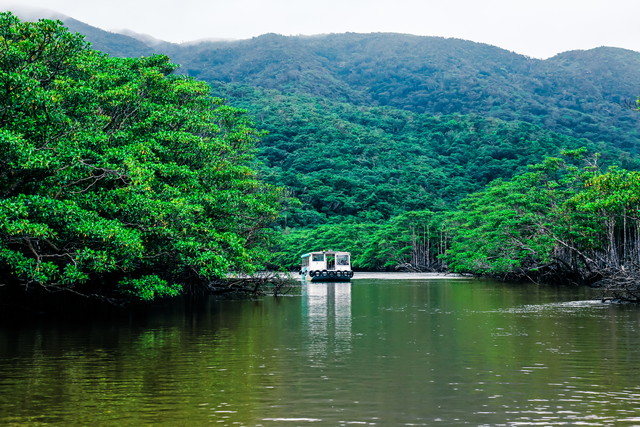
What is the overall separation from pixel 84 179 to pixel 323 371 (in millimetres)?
9421

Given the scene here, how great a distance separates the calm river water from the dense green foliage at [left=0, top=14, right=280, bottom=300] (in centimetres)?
200

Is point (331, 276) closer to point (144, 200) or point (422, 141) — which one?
point (144, 200)

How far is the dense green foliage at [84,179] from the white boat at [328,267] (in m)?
32.0

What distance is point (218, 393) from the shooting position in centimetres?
991

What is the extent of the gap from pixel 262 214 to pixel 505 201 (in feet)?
80.4

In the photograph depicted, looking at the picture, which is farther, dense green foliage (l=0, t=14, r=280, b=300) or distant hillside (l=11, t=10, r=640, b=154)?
distant hillside (l=11, t=10, r=640, b=154)

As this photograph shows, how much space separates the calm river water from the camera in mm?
8695

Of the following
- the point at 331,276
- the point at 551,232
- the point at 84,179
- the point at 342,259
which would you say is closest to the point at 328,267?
the point at 342,259

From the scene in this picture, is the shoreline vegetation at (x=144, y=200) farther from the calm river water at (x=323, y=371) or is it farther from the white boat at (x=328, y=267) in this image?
the white boat at (x=328, y=267)

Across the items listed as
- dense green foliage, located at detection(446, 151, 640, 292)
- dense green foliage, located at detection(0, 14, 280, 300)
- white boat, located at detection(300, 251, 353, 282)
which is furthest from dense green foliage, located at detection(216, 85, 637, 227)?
dense green foliage, located at detection(0, 14, 280, 300)

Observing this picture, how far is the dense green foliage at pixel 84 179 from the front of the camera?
1691cm

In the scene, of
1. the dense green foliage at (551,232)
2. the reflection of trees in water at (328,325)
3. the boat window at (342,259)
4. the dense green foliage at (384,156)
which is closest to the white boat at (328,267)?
the boat window at (342,259)

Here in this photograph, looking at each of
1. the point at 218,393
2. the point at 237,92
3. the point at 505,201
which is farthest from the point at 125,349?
the point at 237,92

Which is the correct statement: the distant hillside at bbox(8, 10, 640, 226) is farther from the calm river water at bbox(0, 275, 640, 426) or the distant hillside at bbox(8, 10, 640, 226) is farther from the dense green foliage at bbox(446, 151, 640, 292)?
the calm river water at bbox(0, 275, 640, 426)
